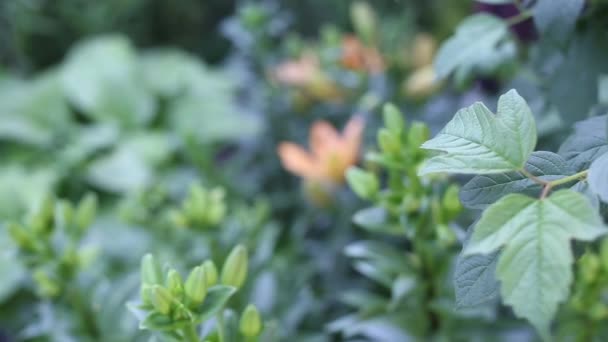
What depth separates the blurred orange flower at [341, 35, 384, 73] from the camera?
1.06 m

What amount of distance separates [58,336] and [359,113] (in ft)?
1.78

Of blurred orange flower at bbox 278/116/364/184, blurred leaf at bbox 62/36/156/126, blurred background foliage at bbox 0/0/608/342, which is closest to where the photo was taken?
blurred background foliage at bbox 0/0/608/342

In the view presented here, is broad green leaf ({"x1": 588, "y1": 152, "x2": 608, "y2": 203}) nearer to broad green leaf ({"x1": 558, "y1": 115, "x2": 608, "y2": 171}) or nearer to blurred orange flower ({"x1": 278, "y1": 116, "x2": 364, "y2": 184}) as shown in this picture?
broad green leaf ({"x1": 558, "y1": 115, "x2": 608, "y2": 171})

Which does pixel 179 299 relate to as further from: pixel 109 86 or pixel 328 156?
pixel 109 86

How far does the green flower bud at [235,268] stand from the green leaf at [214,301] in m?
0.03

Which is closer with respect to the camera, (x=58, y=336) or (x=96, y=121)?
(x=58, y=336)

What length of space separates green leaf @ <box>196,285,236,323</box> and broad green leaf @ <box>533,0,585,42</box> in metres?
0.28

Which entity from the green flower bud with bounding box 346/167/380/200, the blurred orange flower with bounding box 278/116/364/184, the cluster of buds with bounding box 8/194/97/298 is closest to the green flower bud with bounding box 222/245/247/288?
the green flower bud with bounding box 346/167/380/200

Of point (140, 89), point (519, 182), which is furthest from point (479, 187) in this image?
point (140, 89)

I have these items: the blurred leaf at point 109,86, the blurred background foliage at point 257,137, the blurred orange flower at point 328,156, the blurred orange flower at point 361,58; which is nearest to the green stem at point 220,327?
the blurred background foliage at point 257,137

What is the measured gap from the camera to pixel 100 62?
5.34 feet

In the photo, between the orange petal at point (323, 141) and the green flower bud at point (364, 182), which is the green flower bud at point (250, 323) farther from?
the orange petal at point (323, 141)

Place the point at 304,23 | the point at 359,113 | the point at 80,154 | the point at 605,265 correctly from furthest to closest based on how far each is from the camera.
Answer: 1. the point at 304,23
2. the point at 80,154
3. the point at 359,113
4. the point at 605,265

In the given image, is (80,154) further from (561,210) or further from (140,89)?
(561,210)
